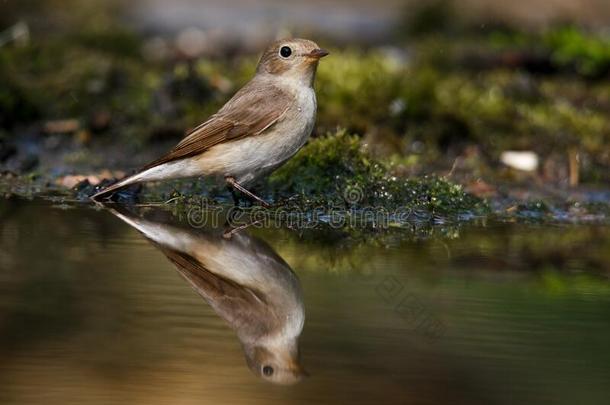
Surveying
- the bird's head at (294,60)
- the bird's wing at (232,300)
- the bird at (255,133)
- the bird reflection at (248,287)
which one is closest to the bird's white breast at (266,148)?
the bird at (255,133)

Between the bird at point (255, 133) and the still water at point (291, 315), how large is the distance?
0.64 m

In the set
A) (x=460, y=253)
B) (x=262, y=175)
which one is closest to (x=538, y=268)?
(x=460, y=253)

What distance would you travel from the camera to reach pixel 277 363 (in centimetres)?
411

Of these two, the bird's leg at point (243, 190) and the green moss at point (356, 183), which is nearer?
the bird's leg at point (243, 190)

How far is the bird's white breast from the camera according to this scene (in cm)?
738

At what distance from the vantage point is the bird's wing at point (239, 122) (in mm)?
7473

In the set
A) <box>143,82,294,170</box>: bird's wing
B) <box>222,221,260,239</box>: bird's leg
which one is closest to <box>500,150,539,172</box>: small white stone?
<box>143,82,294,170</box>: bird's wing

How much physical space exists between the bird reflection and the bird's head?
1.58m

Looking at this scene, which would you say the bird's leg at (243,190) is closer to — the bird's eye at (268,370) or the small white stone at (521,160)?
the small white stone at (521,160)

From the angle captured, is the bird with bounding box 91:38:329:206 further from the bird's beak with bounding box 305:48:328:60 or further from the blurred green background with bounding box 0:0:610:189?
the blurred green background with bounding box 0:0:610:189

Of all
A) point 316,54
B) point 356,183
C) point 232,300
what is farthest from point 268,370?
point 316,54

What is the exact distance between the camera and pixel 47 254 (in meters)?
5.75

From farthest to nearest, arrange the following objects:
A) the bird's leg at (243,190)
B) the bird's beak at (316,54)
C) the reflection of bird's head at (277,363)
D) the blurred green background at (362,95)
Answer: the blurred green background at (362,95)
the bird's beak at (316,54)
the bird's leg at (243,190)
the reflection of bird's head at (277,363)

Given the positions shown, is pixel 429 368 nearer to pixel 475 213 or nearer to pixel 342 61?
pixel 475 213
